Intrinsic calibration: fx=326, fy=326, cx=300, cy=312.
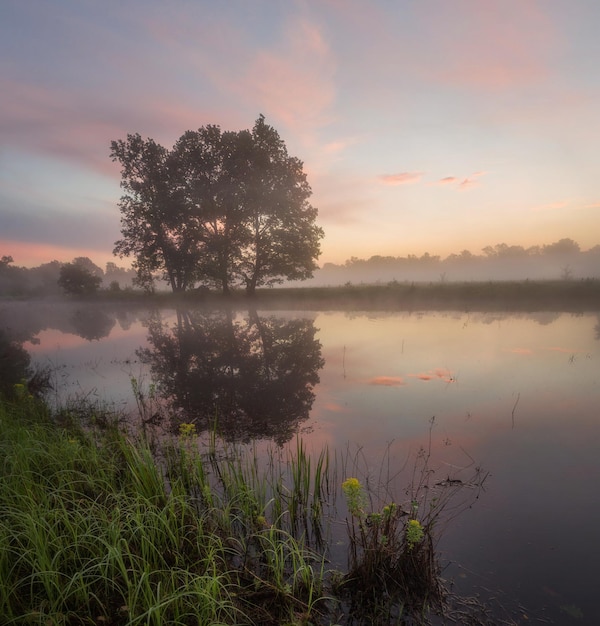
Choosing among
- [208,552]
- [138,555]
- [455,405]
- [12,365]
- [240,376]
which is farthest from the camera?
[12,365]

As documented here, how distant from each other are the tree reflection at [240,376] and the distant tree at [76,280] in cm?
4694

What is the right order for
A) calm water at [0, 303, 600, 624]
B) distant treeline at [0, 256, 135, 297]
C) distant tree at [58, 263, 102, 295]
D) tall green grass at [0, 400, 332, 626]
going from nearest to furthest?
1. tall green grass at [0, 400, 332, 626]
2. calm water at [0, 303, 600, 624]
3. distant tree at [58, 263, 102, 295]
4. distant treeline at [0, 256, 135, 297]

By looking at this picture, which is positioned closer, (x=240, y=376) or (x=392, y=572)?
(x=392, y=572)

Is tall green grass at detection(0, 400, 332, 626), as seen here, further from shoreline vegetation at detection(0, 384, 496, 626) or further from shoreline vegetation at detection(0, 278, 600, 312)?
shoreline vegetation at detection(0, 278, 600, 312)

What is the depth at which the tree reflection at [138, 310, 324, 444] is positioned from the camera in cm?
893

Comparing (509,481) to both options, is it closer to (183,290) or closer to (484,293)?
(484,293)

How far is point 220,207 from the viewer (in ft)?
132

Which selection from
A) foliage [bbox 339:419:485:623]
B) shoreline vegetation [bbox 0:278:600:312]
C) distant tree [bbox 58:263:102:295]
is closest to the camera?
foliage [bbox 339:419:485:623]

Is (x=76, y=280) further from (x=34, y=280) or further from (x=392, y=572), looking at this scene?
(x=34, y=280)

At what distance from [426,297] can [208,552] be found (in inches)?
1554

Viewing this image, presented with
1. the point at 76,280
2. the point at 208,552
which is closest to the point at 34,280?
the point at 76,280

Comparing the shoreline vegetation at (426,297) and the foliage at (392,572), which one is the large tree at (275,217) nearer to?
the shoreline vegetation at (426,297)

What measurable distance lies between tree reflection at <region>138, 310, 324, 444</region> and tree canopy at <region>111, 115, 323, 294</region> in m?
17.8

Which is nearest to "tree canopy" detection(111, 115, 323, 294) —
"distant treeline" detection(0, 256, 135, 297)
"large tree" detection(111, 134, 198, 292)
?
"large tree" detection(111, 134, 198, 292)
